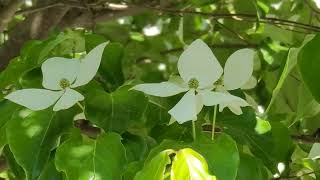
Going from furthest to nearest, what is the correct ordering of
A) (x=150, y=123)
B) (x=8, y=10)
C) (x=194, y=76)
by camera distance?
(x=8, y=10), (x=150, y=123), (x=194, y=76)

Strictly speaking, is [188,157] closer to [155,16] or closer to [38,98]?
[38,98]

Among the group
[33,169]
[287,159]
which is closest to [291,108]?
[287,159]

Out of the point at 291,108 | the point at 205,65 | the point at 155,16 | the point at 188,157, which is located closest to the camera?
the point at 188,157

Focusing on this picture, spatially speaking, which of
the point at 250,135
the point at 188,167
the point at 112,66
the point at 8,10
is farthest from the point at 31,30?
the point at 188,167

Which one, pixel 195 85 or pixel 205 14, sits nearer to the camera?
Result: pixel 195 85

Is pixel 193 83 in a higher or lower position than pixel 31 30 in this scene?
higher

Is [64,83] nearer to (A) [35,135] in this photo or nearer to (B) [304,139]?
(A) [35,135]
